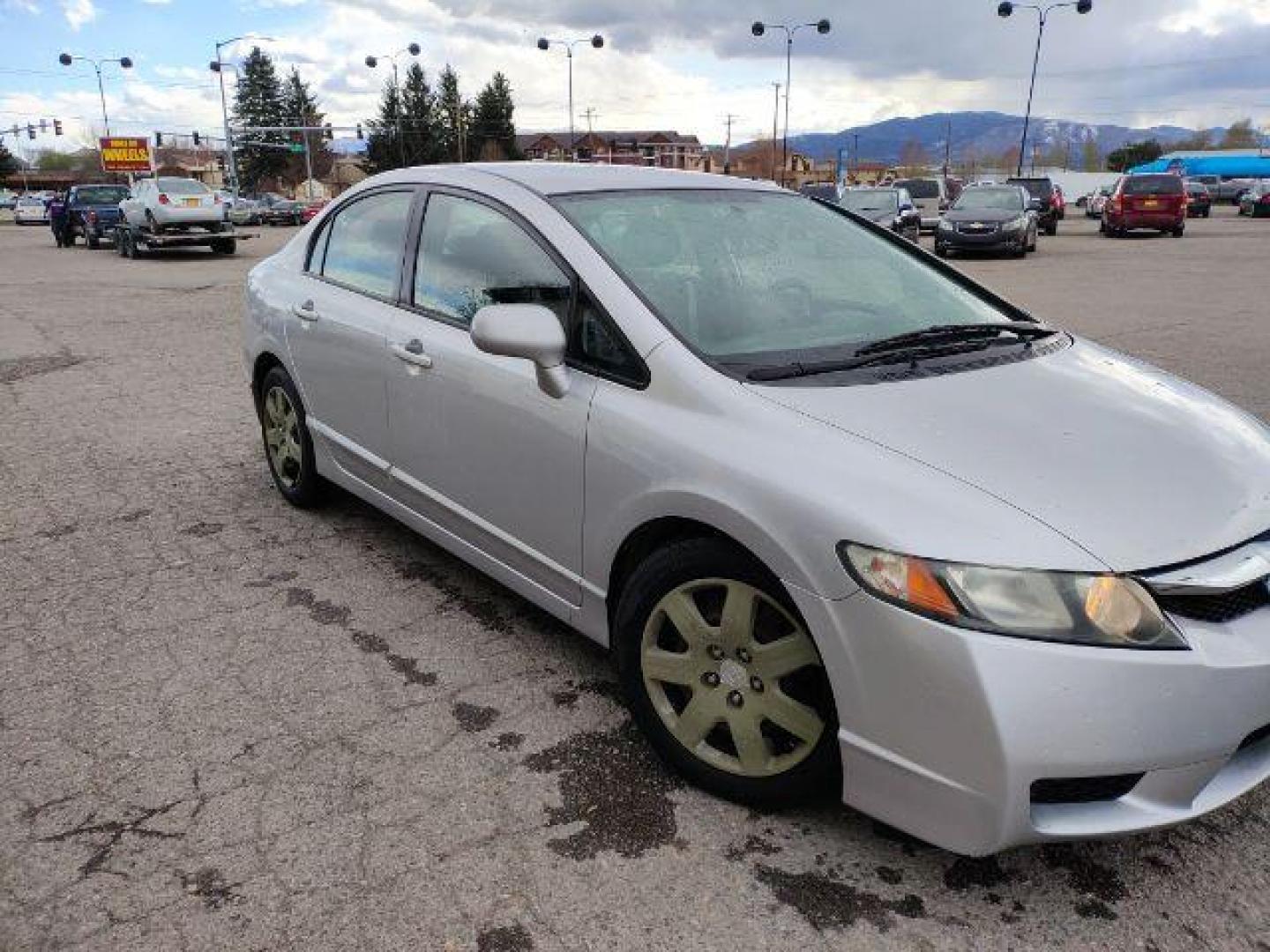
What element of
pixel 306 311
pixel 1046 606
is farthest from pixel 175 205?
pixel 1046 606

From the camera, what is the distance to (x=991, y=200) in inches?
834

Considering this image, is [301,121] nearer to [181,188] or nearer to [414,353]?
[181,188]

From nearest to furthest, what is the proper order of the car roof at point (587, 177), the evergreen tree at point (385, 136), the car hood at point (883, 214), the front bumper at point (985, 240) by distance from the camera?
1. the car roof at point (587, 177)
2. the front bumper at point (985, 240)
3. the car hood at point (883, 214)
4. the evergreen tree at point (385, 136)

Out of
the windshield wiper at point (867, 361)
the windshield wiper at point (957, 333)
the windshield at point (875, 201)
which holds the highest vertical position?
the windshield wiper at point (957, 333)

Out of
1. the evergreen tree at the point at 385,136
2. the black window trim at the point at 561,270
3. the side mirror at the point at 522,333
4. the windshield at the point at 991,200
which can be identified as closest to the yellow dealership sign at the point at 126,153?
the evergreen tree at the point at 385,136

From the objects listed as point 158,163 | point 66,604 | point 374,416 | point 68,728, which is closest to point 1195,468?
point 374,416

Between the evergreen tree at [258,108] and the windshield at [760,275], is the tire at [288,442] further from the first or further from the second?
the evergreen tree at [258,108]

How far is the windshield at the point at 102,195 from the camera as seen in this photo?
27047mm

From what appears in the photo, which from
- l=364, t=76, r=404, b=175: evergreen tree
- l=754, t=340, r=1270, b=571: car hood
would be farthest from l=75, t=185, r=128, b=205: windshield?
l=364, t=76, r=404, b=175: evergreen tree

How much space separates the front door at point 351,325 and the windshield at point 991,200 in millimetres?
19056

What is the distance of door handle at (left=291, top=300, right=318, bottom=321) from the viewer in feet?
13.5

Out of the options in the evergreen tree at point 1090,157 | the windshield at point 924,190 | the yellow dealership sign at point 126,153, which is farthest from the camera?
the evergreen tree at point 1090,157

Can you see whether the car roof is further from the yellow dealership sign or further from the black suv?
the yellow dealership sign

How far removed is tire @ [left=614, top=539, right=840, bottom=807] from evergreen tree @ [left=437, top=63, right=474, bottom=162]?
8454 centimetres
